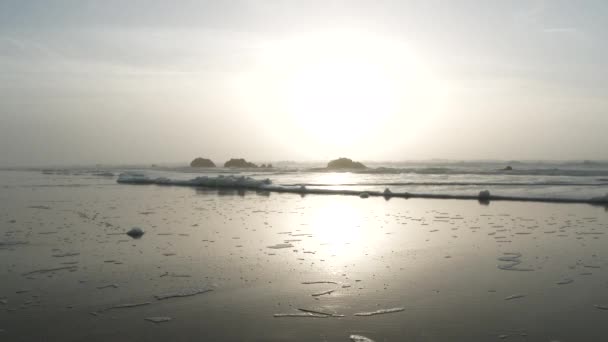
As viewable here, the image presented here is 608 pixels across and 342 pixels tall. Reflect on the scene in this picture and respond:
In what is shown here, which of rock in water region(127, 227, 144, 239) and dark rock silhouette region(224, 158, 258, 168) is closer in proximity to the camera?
rock in water region(127, 227, 144, 239)

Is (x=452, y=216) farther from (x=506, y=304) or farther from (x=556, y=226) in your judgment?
(x=506, y=304)

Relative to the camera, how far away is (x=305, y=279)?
6602 millimetres

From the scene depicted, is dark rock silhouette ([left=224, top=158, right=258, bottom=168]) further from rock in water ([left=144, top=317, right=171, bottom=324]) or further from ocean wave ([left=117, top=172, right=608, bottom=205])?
rock in water ([left=144, top=317, right=171, bottom=324])

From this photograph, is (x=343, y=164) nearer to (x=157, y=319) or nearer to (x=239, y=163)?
(x=239, y=163)

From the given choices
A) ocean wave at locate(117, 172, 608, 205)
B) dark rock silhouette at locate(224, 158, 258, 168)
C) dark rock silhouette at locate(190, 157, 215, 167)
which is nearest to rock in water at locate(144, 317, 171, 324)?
ocean wave at locate(117, 172, 608, 205)

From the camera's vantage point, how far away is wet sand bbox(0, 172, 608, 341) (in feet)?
15.3

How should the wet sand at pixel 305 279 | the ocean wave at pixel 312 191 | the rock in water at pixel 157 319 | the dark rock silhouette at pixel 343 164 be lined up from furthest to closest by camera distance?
the dark rock silhouette at pixel 343 164 → the ocean wave at pixel 312 191 → the rock in water at pixel 157 319 → the wet sand at pixel 305 279

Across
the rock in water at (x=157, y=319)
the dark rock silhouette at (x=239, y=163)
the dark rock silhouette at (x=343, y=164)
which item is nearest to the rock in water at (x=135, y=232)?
the rock in water at (x=157, y=319)

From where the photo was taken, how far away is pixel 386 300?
5.54m

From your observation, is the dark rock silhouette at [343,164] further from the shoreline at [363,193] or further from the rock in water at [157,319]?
the rock in water at [157,319]

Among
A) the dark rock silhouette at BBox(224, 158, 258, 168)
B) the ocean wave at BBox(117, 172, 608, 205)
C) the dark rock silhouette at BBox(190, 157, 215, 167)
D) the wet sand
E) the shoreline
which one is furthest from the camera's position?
the dark rock silhouette at BBox(190, 157, 215, 167)

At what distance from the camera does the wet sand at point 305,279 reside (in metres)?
4.66

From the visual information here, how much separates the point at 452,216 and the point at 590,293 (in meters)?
7.74

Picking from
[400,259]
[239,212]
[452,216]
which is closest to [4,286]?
[400,259]
